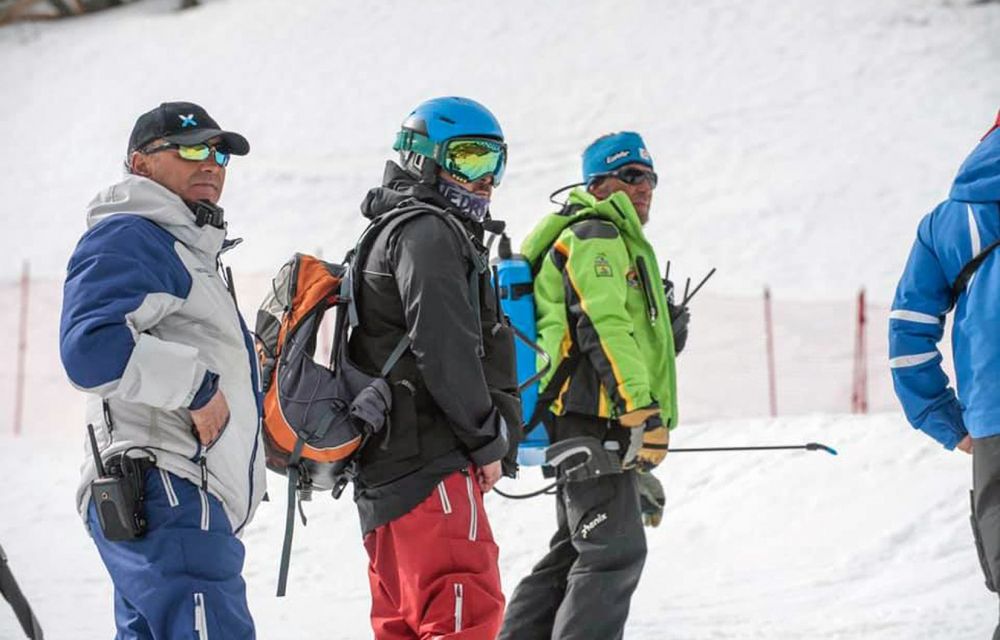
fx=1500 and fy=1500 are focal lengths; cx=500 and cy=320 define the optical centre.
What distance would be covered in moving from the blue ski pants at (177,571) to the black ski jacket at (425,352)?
22.7 inches

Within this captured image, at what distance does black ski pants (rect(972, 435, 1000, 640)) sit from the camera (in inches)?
148

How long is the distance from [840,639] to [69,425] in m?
9.01

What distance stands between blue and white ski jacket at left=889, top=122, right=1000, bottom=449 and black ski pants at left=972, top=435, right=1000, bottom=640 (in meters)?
0.05

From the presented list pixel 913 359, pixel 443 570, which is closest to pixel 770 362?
pixel 913 359

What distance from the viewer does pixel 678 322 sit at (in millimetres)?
6043

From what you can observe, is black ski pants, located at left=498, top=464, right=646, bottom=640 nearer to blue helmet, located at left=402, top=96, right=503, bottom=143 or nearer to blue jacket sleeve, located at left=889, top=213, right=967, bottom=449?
blue jacket sleeve, located at left=889, top=213, right=967, bottom=449

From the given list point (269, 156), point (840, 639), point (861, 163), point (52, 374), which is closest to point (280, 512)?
point (840, 639)

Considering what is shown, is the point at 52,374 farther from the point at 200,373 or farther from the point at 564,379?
the point at 200,373

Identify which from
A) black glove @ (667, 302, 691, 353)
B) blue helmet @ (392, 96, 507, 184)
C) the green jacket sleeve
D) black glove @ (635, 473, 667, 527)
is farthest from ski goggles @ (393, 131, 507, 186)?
black glove @ (635, 473, 667, 527)

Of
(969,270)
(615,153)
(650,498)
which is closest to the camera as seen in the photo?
(969,270)

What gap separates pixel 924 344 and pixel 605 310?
1.36 meters

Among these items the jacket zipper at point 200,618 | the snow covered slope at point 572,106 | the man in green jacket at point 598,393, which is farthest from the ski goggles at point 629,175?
the snow covered slope at point 572,106

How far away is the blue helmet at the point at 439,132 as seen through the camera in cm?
420

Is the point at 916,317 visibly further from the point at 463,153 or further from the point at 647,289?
the point at 647,289
